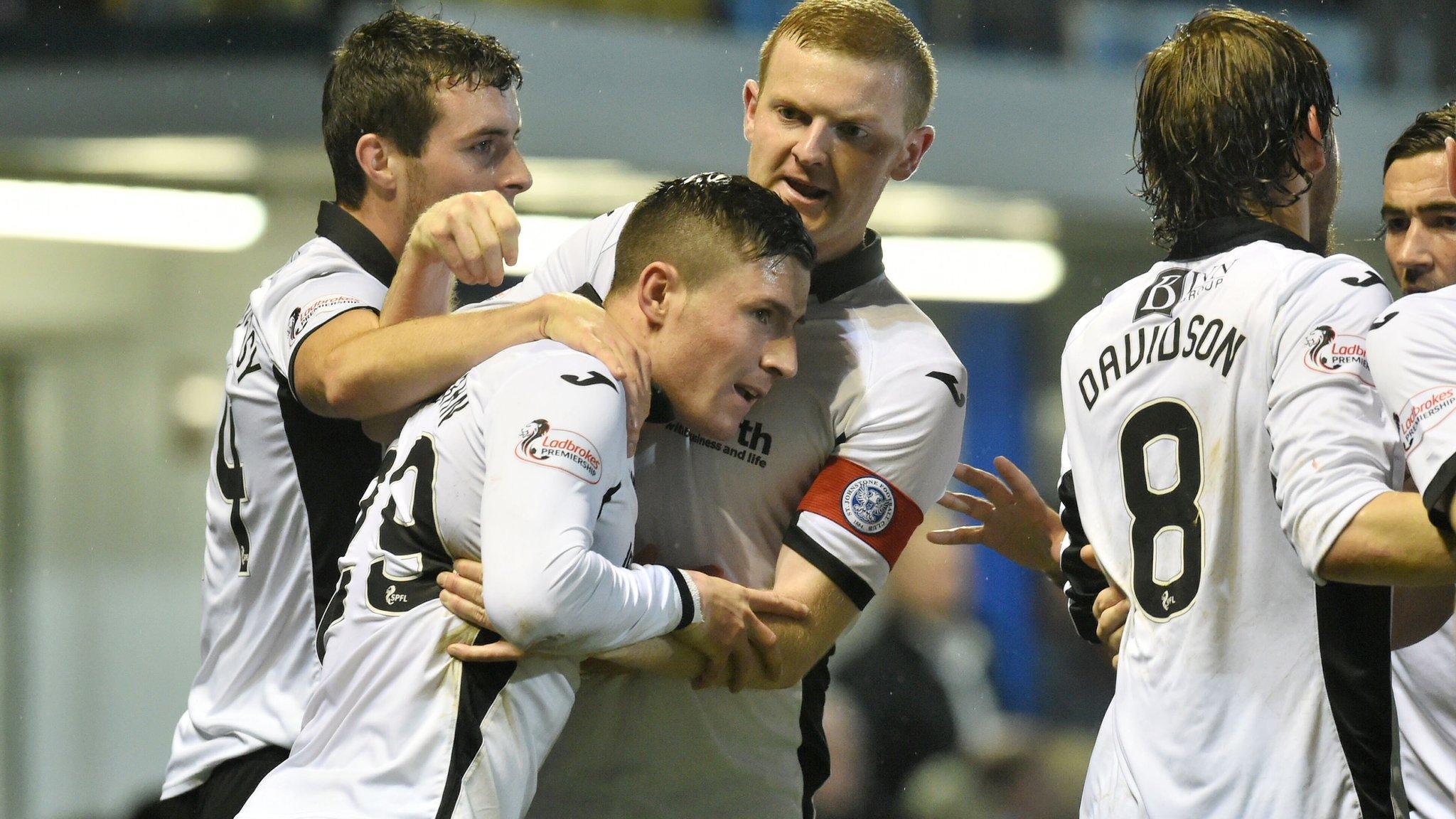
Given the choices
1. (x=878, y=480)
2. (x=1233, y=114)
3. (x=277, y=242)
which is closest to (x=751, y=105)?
(x=878, y=480)

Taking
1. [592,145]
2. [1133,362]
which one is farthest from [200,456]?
[1133,362]

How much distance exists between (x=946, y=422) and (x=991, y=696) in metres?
3.17

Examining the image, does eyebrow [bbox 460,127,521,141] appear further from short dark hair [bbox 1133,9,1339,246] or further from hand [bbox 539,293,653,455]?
short dark hair [bbox 1133,9,1339,246]

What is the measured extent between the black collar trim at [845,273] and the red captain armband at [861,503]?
0.29 meters

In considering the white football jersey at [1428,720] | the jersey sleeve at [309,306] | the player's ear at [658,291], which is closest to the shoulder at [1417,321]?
the white football jersey at [1428,720]

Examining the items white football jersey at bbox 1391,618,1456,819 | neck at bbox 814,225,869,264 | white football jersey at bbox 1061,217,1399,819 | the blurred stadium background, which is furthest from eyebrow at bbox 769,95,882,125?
the blurred stadium background

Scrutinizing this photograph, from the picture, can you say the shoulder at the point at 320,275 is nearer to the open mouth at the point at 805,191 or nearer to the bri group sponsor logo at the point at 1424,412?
the open mouth at the point at 805,191

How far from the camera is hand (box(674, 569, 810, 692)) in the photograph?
1.95 meters

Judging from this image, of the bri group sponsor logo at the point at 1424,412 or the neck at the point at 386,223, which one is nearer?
the bri group sponsor logo at the point at 1424,412

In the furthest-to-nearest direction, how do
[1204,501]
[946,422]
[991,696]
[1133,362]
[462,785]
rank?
[991,696] → [946,422] → [1133,362] → [1204,501] → [462,785]

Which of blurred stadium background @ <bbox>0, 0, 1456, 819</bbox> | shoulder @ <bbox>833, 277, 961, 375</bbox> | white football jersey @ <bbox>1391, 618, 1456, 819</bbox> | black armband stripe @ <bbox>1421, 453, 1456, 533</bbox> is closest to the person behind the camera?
black armband stripe @ <bbox>1421, 453, 1456, 533</bbox>

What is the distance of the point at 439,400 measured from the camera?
1.97 m

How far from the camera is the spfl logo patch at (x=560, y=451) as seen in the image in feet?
5.61

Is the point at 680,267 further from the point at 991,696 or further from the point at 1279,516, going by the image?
the point at 991,696
